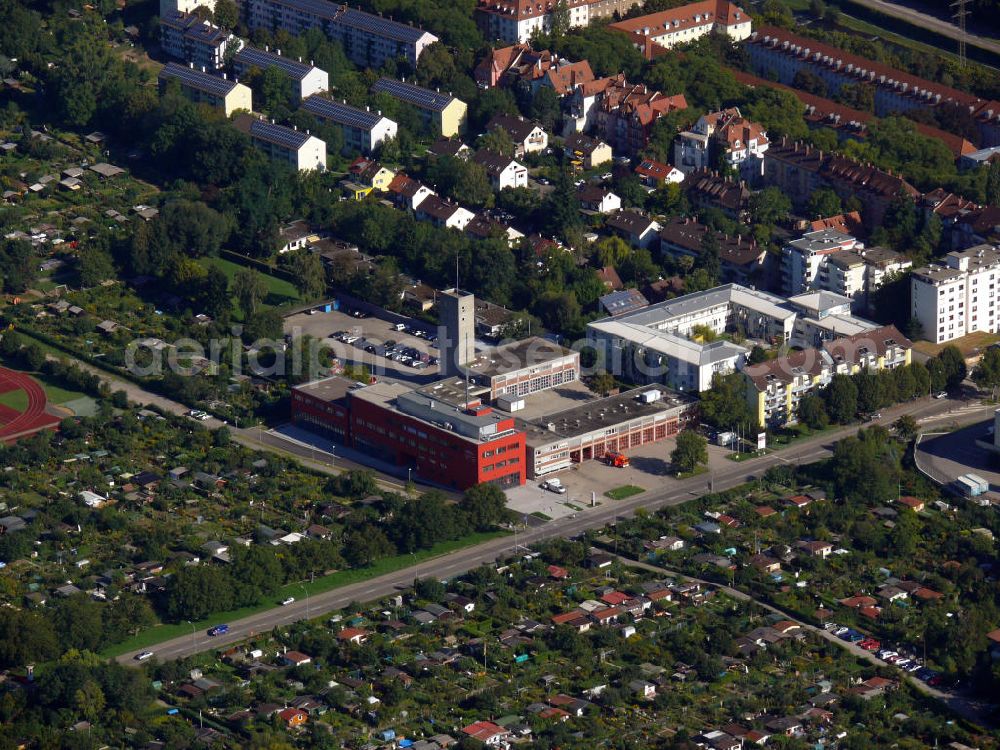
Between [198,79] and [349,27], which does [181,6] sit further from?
[349,27]

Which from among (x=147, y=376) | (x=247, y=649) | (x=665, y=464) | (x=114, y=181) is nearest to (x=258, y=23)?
(x=114, y=181)

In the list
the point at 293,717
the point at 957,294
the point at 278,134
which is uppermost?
the point at 278,134

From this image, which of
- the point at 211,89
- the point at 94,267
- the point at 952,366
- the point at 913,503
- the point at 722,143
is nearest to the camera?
the point at 913,503

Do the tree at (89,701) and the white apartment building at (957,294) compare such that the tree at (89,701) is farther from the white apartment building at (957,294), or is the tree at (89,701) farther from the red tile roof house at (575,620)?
the white apartment building at (957,294)

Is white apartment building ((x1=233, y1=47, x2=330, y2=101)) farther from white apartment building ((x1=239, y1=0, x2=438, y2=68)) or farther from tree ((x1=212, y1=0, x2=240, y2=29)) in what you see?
white apartment building ((x1=239, y1=0, x2=438, y2=68))

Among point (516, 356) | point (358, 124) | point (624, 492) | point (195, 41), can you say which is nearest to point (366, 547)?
point (624, 492)

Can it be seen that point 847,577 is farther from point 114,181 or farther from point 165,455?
point 114,181

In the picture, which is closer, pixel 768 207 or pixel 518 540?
pixel 518 540
